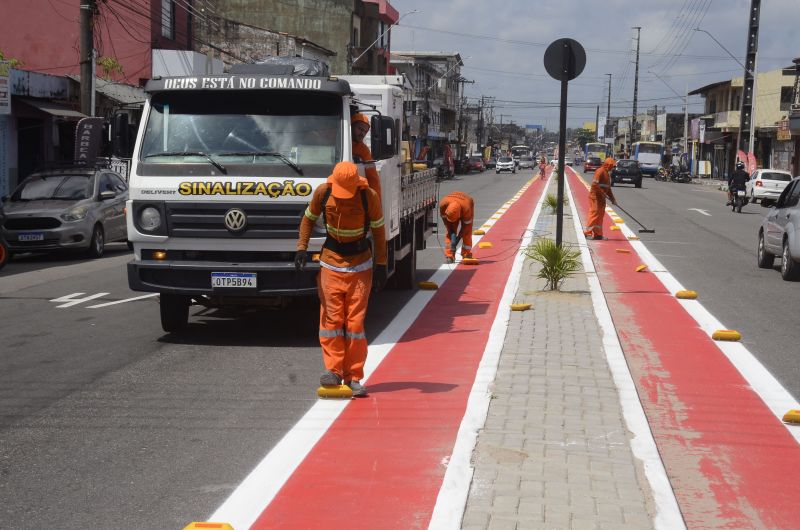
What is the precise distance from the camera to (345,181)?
776cm

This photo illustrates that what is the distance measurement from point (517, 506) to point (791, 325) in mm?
7382

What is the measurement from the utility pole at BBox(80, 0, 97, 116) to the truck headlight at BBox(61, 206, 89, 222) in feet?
20.4

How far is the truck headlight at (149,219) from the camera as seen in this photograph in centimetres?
985

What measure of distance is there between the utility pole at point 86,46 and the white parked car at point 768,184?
95.6ft

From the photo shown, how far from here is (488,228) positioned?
85.1 feet

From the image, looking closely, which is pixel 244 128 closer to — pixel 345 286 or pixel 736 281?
pixel 345 286

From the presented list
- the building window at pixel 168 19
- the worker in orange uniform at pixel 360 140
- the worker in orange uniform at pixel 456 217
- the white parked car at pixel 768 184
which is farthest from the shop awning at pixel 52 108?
the white parked car at pixel 768 184

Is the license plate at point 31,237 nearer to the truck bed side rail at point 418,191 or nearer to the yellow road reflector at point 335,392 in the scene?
the truck bed side rail at point 418,191

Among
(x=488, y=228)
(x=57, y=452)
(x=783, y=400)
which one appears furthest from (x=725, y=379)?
(x=488, y=228)

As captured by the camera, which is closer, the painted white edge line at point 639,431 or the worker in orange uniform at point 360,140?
the painted white edge line at point 639,431

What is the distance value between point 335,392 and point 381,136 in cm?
323

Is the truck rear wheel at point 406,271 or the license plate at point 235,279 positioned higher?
the license plate at point 235,279

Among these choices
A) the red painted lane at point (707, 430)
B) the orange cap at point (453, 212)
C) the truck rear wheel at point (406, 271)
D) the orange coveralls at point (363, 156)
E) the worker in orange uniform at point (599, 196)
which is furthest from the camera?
the worker in orange uniform at point (599, 196)

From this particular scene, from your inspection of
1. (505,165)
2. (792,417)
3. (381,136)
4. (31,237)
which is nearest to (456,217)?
(381,136)
